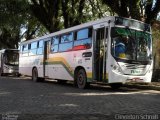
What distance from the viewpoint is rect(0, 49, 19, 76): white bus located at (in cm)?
3700

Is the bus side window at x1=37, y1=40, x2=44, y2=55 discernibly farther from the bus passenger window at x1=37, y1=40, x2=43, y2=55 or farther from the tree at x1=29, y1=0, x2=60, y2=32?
the tree at x1=29, y1=0, x2=60, y2=32

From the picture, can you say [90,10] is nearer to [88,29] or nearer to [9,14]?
[9,14]

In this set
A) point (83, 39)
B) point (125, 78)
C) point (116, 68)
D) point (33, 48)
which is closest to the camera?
point (116, 68)

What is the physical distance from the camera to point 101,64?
17.3 metres

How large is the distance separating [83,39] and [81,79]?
75.7 inches

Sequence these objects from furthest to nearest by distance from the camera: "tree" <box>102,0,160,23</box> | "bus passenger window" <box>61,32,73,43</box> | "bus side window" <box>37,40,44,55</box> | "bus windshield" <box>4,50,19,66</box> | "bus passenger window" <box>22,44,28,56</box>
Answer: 1. "bus windshield" <box>4,50,19,66</box>
2. "bus passenger window" <box>22,44,28,56</box>
3. "bus side window" <box>37,40,44,55</box>
4. "tree" <box>102,0,160,23</box>
5. "bus passenger window" <box>61,32,73,43</box>

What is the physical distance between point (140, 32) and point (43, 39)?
9.04 m

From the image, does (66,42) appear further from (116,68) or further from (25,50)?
(25,50)

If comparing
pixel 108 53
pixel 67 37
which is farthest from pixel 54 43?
pixel 108 53

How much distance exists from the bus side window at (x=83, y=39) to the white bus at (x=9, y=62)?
18.2 meters

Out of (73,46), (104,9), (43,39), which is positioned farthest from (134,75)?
(104,9)

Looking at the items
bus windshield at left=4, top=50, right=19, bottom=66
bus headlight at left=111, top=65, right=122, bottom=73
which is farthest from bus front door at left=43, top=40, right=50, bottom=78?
bus windshield at left=4, top=50, right=19, bottom=66

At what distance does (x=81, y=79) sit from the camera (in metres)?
19.0

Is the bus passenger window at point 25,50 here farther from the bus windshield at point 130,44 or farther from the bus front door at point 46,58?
the bus windshield at point 130,44
